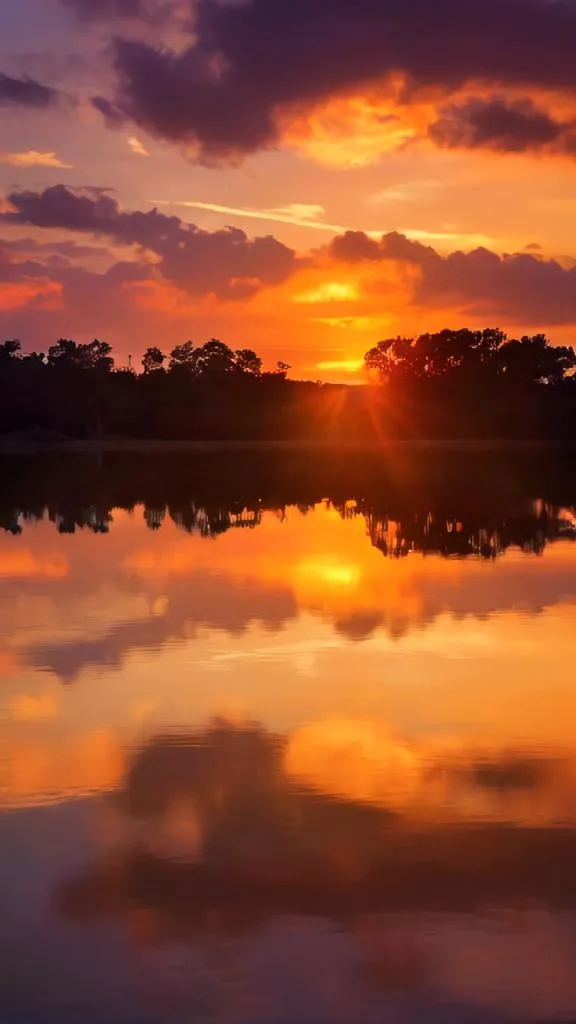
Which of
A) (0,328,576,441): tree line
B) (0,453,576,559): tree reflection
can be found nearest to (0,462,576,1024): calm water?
(0,453,576,559): tree reflection

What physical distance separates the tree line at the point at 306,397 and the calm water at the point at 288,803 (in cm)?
11957

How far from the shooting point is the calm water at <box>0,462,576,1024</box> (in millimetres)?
6523

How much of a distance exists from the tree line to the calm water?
11957 cm

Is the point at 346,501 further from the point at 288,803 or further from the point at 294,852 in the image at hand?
the point at 294,852

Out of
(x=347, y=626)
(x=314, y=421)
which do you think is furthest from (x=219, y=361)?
(x=347, y=626)

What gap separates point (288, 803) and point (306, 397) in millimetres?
173561

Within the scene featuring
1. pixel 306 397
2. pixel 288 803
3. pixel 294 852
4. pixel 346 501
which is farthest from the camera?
pixel 306 397

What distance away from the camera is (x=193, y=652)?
14828mm

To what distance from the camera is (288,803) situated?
910cm

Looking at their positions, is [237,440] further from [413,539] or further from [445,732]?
[445,732]

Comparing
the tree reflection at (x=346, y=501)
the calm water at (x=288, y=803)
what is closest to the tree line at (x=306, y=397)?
the tree reflection at (x=346, y=501)

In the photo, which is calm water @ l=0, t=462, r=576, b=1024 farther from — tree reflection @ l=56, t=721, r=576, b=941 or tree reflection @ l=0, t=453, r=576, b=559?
tree reflection @ l=0, t=453, r=576, b=559

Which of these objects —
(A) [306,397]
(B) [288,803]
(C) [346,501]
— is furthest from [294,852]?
(A) [306,397]

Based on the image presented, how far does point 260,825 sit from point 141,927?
171 centimetres
